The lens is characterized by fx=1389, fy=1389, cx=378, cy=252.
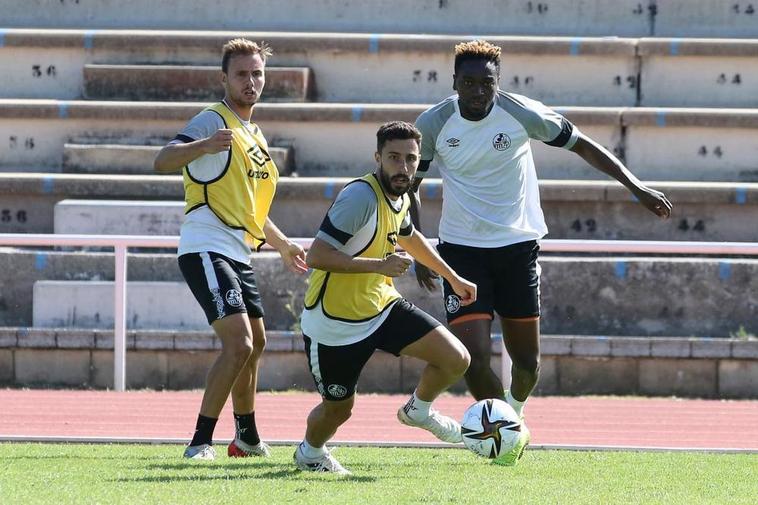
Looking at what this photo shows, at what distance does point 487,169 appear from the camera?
301 inches

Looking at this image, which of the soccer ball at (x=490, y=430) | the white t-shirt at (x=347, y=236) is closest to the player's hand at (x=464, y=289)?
the white t-shirt at (x=347, y=236)

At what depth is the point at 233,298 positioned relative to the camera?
7.34 m

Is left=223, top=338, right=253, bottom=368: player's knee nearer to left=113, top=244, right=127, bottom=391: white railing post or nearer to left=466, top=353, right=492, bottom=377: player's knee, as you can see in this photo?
left=466, top=353, right=492, bottom=377: player's knee

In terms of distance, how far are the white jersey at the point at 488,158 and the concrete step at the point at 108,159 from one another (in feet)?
22.9

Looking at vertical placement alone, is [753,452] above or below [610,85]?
below

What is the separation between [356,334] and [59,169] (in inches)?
357

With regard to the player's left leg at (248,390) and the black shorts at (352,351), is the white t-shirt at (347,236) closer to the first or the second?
the black shorts at (352,351)

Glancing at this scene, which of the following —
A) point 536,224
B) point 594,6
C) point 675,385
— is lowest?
point 675,385

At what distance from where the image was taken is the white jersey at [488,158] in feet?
25.0

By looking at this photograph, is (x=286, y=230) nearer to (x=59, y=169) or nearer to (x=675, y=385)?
(x=59, y=169)

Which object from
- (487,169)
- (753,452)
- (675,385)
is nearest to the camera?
(487,169)

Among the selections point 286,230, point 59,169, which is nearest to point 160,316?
point 286,230

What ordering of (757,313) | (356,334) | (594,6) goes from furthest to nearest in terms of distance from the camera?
(594,6)
(757,313)
(356,334)

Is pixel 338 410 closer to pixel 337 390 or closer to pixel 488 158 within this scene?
pixel 337 390
